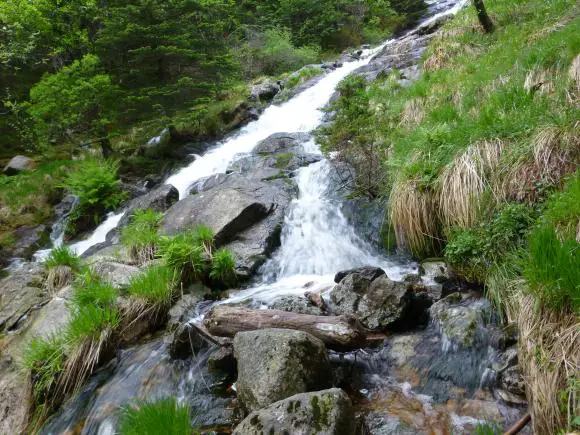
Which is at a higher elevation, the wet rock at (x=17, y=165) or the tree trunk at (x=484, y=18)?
the wet rock at (x=17, y=165)

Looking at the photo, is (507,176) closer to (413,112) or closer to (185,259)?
(413,112)

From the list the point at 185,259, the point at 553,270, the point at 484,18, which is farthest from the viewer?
the point at 484,18

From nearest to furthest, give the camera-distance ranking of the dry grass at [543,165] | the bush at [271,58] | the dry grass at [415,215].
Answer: the dry grass at [543,165]
the dry grass at [415,215]
the bush at [271,58]

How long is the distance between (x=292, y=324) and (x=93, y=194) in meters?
9.00

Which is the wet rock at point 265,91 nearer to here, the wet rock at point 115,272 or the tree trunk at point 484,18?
the tree trunk at point 484,18

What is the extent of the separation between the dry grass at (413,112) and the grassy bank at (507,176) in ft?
0.09

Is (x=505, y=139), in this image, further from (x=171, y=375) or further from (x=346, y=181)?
(x=171, y=375)

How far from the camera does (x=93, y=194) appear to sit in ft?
37.4

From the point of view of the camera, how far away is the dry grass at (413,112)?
8008 millimetres

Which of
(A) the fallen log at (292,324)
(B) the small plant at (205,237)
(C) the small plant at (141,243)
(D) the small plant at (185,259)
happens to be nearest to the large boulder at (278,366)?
(A) the fallen log at (292,324)

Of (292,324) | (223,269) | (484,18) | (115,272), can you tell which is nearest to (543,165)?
(292,324)

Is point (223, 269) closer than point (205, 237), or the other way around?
point (223, 269)

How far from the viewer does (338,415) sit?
9.62 ft

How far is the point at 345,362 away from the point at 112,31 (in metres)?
12.3
